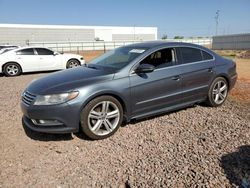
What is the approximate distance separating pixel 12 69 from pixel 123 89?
31.1ft

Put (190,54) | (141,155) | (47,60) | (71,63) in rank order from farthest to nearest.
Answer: (71,63)
(47,60)
(190,54)
(141,155)

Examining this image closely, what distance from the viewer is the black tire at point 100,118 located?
4.04 meters

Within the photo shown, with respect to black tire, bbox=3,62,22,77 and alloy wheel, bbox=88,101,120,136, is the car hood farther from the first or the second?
black tire, bbox=3,62,22,77

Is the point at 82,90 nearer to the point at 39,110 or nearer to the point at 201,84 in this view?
the point at 39,110

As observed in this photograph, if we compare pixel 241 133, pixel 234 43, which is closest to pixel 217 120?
pixel 241 133

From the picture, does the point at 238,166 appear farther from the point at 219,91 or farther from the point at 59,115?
the point at 219,91

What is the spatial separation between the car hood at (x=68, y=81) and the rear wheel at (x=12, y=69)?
838 centimetres

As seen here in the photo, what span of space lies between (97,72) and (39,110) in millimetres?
1205

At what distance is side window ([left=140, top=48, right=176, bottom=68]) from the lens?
4.77 metres

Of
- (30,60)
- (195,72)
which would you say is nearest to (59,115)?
(195,72)

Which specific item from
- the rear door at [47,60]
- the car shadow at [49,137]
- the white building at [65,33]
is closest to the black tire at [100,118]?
the car shadow at [49,137]

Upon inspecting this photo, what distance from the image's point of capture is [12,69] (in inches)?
476

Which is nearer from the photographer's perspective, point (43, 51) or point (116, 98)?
point (116, 98)

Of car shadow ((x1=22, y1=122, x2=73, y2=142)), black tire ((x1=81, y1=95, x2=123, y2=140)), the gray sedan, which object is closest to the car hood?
the gray sedan
